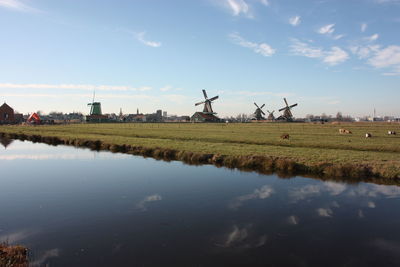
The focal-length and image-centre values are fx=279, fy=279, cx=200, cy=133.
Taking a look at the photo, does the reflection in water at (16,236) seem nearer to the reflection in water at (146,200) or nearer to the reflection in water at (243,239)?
the reflection in water at (146,200)

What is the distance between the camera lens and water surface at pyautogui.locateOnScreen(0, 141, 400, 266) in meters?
8.89

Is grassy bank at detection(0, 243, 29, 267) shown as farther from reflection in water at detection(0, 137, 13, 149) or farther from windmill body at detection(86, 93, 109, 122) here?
windmill body at detection(86, 93, 109, 122)

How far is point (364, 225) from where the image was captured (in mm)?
11531

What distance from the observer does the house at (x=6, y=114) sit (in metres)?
103

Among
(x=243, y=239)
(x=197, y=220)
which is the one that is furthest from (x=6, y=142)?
(x=243, y=239)

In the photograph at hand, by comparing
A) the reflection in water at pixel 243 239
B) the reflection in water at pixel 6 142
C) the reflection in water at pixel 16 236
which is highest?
the reflection in water at pixel 6 142

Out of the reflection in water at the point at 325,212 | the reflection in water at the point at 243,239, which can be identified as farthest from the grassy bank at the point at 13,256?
the reflection in water at the point at 325,212

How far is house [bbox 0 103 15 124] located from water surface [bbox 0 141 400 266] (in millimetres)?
102425

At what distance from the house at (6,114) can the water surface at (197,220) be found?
10243 centimetres

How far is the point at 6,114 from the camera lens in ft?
341

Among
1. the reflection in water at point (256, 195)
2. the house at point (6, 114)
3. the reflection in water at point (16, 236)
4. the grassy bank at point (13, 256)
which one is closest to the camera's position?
the grassy bank at point (13, 256)

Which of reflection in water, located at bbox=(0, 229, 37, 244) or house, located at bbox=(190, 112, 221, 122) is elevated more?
house, located at bbox=(190, 112, 221, 122)

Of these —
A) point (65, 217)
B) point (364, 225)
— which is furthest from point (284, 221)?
point (65, 217)

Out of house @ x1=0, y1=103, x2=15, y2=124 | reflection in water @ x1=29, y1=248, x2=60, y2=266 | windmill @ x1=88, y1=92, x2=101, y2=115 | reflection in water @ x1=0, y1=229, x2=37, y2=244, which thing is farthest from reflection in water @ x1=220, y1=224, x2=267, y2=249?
windmill @ x1=88, y1=92, x2=101, y2=115
